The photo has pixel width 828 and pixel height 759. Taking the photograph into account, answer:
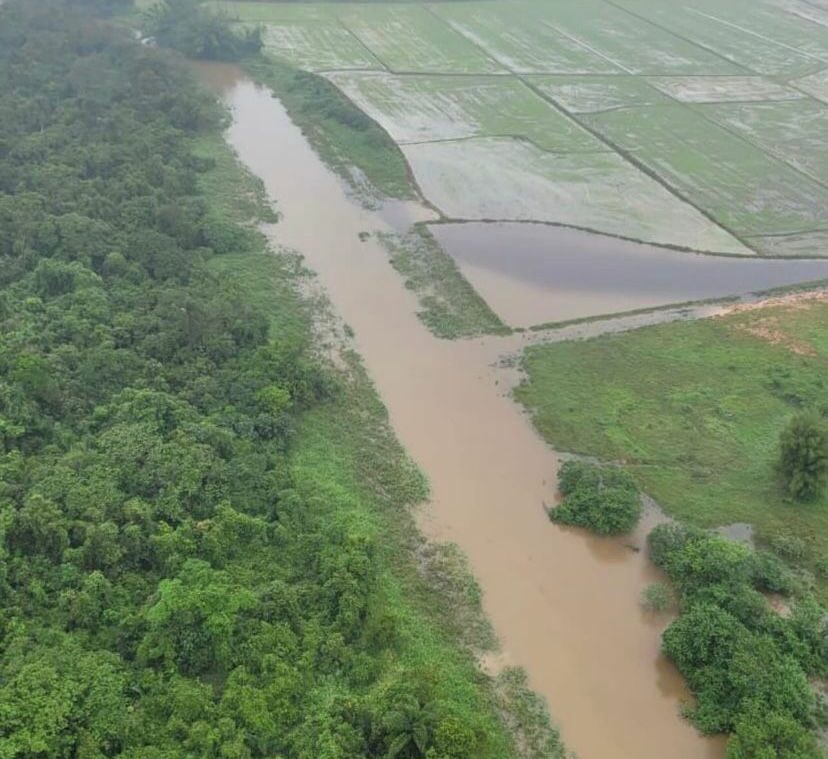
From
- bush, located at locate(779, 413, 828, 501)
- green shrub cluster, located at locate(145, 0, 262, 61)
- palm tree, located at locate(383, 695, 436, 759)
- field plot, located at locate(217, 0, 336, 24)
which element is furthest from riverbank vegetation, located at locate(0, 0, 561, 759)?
field plot, located at locate(217, 0, 336, 24)

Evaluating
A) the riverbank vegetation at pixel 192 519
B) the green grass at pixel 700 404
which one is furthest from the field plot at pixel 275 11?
the green grass at pixel 700 404

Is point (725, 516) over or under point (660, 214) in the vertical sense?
under

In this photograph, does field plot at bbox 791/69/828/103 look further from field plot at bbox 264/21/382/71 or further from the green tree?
the green tree

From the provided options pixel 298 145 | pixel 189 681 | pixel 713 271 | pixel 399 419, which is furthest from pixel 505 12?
pixel 189 681

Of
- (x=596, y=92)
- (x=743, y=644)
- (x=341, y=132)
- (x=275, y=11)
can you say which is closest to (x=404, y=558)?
(x=743, y=644)

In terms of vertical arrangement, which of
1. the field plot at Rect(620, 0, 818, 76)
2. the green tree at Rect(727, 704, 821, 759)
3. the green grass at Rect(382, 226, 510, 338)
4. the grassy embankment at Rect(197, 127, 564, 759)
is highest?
the field plot at Rect(620, 0, 818, 76)

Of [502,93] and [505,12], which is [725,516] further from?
[505,12]
